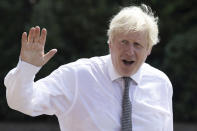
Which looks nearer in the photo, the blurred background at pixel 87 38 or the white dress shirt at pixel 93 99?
the white dress shirt at pixel 93 99

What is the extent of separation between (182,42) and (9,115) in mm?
3526

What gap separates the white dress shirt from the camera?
274 centimetres

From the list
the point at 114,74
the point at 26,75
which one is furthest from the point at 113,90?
the point at 26,75

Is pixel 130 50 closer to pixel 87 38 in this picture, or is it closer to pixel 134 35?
pixel 134 35

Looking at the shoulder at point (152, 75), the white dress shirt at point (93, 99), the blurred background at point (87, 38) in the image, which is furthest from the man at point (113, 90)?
the blurred background at point (87, 38)

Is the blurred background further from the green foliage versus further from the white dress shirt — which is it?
the white dress shirt

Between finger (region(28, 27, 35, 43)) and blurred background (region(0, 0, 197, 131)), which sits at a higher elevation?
finger (region(28, 27, 35, 43))

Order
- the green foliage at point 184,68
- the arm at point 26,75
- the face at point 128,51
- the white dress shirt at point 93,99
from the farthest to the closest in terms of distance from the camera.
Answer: the green foliage at point 184,68 → the face at point 128,51 → the white dress shirt at point 93,99 → the arm at point 26,75

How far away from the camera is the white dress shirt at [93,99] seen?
2.74 m

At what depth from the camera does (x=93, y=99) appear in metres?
2.87

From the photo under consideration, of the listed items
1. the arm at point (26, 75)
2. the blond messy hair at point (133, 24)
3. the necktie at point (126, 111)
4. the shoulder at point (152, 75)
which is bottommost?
the necktie at point (126, 111)

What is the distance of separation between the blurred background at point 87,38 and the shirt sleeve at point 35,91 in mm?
5556

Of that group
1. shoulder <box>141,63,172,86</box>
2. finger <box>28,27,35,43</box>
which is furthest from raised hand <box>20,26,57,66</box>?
shoulder <box>141,63,172,86</box>

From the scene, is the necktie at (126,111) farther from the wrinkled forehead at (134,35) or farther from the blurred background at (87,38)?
the blurred background at (87,38)
